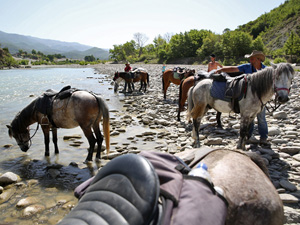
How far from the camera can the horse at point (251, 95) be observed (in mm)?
3535

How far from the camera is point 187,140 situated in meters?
5.55

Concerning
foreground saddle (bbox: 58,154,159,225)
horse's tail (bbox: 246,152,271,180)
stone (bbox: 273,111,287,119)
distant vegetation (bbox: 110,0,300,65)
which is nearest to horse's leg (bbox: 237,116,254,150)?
horse's tail (bbox: 246,152,271,180)

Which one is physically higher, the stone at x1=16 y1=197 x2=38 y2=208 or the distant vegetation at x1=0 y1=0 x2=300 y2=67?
the distant vegetation at x1=0 y1=0 x2=300 y2=67

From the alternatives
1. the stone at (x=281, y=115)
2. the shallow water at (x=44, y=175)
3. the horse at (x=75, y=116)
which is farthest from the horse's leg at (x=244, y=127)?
the shallow water at (x=44, y=175)

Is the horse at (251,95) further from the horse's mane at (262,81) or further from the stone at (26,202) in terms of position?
the stone at (26,202)

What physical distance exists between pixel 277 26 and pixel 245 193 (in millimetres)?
56831

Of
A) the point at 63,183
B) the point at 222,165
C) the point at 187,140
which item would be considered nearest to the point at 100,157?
the point at 63,183

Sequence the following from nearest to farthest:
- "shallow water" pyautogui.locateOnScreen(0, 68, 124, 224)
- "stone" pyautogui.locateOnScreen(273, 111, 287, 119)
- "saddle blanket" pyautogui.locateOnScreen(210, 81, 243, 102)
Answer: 1. "shallow water" pyautogui.locateOnScreen(0, 68, 124, 224)
2. "saddle blanket" pyautogui.locateOnScreen(210, 81, 243, 102)
3. "stone" pyautogui.locateOnScreen(273, 111, 287, 119)

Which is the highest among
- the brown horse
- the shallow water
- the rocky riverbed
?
the brown horse

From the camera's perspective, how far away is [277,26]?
153 ft

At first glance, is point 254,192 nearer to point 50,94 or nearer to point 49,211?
point 49,211

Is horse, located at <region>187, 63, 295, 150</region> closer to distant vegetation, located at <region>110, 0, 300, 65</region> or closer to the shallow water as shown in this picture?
the shallow water

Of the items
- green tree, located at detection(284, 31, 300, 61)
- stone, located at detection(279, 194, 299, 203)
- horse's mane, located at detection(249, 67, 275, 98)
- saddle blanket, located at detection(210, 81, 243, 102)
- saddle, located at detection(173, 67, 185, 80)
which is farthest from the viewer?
green tree, located at detection(284, 31, 300, 61)

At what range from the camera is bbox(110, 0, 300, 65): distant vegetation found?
3319 centimetres
